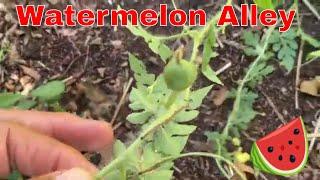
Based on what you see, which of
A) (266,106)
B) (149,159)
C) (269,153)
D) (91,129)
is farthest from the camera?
(266,106)

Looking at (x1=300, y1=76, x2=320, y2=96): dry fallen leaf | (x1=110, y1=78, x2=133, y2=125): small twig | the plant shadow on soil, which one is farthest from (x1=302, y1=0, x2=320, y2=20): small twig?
(x1=110, y1=78, x2=133, y2=125): small twig

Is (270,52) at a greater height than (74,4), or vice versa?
(74,4)

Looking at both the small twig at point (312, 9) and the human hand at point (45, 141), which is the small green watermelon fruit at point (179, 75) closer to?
the human hand at point (45, 141)

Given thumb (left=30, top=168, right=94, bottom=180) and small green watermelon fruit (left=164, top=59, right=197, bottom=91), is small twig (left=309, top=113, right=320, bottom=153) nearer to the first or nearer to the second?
thumb (left=30, top=168, right=94, bottom=180)

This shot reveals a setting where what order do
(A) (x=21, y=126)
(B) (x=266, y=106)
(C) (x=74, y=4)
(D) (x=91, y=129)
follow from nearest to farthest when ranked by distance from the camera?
1. (A) (x=21, y=126)
2. (D) (x=91, y=129)
3. (B) (x=266, y=106)
4. (C) (x=74, y=4)

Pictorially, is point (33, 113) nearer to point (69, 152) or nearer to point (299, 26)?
point (69, 152)

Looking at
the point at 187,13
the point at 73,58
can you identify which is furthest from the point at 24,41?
the point at 187,13
